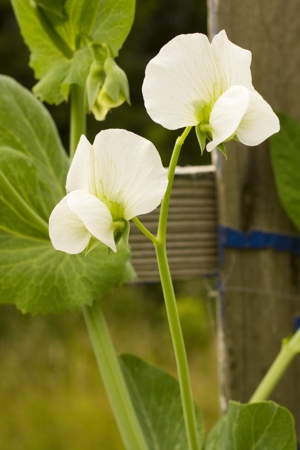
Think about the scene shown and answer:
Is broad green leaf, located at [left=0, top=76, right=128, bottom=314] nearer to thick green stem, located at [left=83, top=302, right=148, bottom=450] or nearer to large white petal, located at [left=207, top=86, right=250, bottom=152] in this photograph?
thick green stem, located at [left=83, top=302, right=148, bottom=450]

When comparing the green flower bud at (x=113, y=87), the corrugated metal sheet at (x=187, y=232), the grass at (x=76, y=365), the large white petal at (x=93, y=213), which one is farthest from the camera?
the grass at (x=76, y=365)

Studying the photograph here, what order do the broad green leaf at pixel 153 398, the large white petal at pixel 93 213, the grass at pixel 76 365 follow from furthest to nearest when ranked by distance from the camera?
the grass at pixel 76 365, the broad green leaf at pixel 153 398, the large white petal at pixel 93 213

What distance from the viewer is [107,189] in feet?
1.15

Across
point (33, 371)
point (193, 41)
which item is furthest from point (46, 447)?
point (193, 41)

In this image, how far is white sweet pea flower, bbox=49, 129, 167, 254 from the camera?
0.33m

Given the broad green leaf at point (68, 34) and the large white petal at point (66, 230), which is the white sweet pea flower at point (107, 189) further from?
the broad green leaf at point (68, 34)

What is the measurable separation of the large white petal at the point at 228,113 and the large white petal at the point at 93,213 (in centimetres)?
6

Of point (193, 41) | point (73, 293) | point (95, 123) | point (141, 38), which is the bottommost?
point (95, 123)

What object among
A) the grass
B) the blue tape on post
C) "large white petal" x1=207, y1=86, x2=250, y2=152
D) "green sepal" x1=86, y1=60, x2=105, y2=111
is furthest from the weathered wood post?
the grass

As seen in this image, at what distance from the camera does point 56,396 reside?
87.1 inches

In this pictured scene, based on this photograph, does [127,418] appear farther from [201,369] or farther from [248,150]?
[201,369]

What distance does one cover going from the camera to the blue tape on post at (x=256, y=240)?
0.71 meters

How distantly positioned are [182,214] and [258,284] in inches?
4.5

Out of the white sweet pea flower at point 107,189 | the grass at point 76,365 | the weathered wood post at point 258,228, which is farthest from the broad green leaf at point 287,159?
the grass at point 76,365
